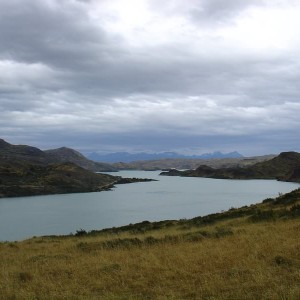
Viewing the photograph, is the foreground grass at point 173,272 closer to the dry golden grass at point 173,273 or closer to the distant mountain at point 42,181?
the dry golden grass at point 173,273

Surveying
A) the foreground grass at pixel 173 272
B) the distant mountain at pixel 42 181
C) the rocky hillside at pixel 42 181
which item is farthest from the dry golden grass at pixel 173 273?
the rocky hillside at pixel 42 181

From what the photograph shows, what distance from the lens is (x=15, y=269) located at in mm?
17812

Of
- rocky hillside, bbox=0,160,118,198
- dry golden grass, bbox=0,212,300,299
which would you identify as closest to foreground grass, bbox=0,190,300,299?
dry golden grass, bbox=0,212,300,299

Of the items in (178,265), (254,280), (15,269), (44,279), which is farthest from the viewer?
(15,269)

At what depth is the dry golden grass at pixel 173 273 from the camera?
1169 centimetres

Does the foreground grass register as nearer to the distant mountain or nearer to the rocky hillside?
the distant mountain

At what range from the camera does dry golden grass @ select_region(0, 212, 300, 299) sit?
11688mm

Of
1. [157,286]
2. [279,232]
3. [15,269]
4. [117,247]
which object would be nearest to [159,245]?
[117,247]

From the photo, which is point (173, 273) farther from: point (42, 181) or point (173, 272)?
point (42, 181)

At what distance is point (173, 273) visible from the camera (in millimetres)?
14555

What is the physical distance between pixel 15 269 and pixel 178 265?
7427 millimetres

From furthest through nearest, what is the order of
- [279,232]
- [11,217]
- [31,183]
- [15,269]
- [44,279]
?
[31,183] < [11,217] < [279,232] < [15,269] < [44,279]

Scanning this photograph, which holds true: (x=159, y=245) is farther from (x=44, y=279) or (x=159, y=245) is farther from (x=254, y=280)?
(x=254, y=280)

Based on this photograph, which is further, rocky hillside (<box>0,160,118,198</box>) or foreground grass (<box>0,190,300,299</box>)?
rocky hillside (<box>0,160,118,198</box>)
